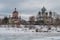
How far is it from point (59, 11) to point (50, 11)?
0.15 m

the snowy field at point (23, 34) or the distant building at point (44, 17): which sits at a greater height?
the distant building at point (44, 17)

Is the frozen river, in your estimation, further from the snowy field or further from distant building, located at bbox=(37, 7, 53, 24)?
distant building, located at bbox=(37, 7, 53, 24)

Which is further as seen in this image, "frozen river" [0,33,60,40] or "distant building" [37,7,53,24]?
"distant building" [37,7,53,24]

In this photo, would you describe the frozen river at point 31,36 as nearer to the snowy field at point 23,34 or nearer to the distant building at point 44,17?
the snowy field at point 23,34

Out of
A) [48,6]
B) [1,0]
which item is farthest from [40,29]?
[1,0]

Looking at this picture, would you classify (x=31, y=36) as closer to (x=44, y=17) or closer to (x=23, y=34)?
(x=23, y=34)

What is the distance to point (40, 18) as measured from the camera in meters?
2.42

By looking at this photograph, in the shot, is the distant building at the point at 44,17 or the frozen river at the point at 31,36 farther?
the distant building at the point at 44,17

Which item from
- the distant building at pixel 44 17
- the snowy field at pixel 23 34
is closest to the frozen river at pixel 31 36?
the snowy field at pixel 23 34

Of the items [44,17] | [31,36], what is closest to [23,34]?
[31,36]

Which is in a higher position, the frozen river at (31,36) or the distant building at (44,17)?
the distant building at (44,17)

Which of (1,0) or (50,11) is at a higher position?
(1,0)

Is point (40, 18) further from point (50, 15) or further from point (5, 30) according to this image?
point (5, 30)

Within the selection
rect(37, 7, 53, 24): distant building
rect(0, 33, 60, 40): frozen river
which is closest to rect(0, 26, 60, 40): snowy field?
rect(0, 33, 60, 40): frozen river
